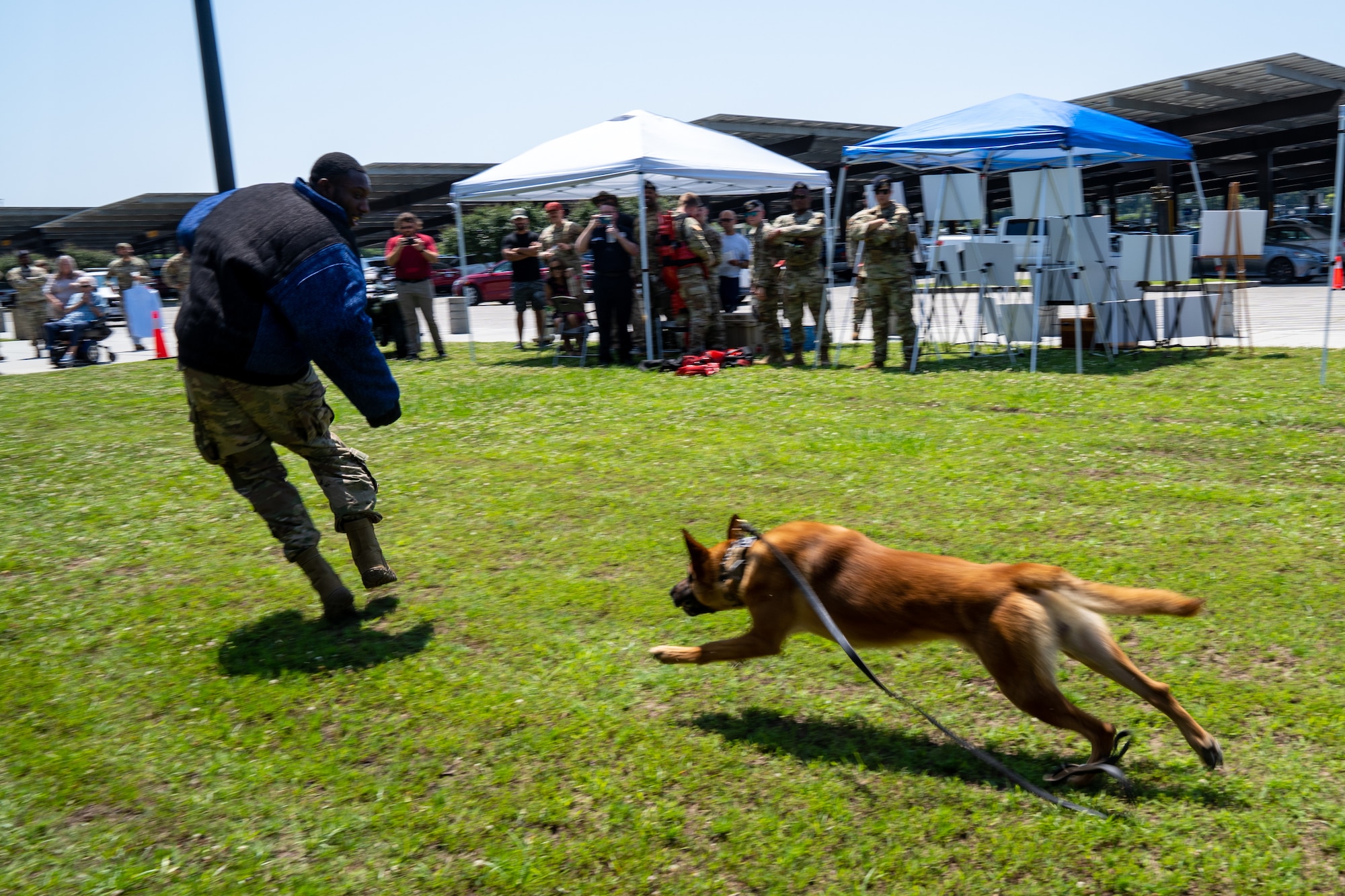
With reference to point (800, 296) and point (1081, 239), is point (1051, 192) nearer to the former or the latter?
point (1081, 239)

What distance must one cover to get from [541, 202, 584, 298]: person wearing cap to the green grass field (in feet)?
24.0

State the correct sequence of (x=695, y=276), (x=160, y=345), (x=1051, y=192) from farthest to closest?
(x=160, y=345) → (x=695, y=276) → (x=1051, y=192)

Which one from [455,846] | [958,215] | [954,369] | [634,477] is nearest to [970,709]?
[455,846]

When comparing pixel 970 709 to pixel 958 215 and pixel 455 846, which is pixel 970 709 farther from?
pixel 958 215

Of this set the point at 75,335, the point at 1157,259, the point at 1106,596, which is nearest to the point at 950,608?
the point at 1106,596

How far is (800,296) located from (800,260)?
45 centimetres

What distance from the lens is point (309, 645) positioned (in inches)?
171

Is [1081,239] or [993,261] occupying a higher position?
[1081,239]

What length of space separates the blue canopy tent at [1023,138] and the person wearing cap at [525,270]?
4891 millimetres

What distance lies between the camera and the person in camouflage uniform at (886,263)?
11688mm

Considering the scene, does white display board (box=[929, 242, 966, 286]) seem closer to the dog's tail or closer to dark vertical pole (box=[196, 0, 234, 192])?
dark vertical pole (box=[196, 0, 234, 192])

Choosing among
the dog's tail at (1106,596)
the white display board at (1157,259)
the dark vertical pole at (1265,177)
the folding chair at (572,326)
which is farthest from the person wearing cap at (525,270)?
the dark vertical pole at (1265,177)

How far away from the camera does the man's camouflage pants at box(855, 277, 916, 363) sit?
1193 centimetres

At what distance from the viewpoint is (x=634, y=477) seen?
277 inches
